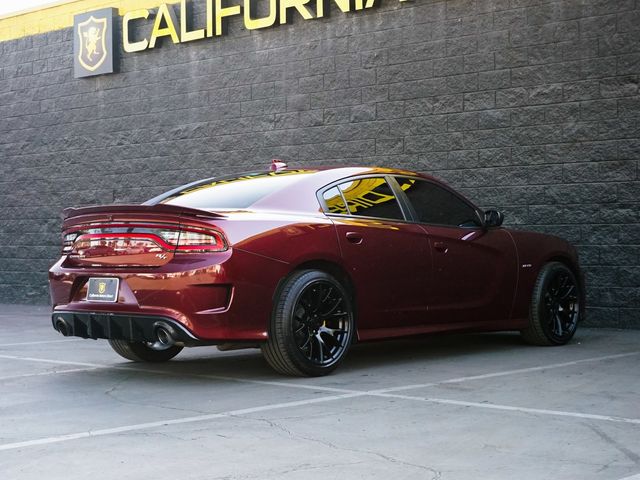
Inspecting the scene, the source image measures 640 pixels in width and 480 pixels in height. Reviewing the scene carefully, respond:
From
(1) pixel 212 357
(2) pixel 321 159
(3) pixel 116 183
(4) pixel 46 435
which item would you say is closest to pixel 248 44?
(2) pixel 321 159

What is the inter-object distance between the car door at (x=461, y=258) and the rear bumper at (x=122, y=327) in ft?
7.42

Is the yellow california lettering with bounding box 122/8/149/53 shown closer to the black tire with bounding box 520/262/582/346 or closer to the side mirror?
the side mirror

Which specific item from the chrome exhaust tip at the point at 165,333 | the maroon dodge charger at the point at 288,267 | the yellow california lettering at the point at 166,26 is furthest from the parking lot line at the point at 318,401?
the yellow california lettering at the point at 166,26

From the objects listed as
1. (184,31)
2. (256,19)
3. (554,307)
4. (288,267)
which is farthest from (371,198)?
(184,31)

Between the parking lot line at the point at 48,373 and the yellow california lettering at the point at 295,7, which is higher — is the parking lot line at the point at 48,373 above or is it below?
below

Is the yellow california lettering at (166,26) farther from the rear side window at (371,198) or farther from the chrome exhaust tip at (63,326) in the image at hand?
the chrome exhaust tip at (63,326)

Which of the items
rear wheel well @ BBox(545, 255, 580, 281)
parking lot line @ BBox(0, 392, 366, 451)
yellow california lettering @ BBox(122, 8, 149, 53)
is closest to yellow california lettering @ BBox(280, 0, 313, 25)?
yellow california lettering @ BBox(122, 8, 149, 53)

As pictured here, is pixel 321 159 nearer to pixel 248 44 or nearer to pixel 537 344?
pixel 248 44

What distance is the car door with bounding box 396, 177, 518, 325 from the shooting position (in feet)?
25.5

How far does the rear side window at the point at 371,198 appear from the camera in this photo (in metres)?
7.33

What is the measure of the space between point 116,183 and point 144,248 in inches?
335

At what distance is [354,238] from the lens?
7090mm

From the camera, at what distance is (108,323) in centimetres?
645

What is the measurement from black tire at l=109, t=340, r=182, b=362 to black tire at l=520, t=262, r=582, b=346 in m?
3.15
